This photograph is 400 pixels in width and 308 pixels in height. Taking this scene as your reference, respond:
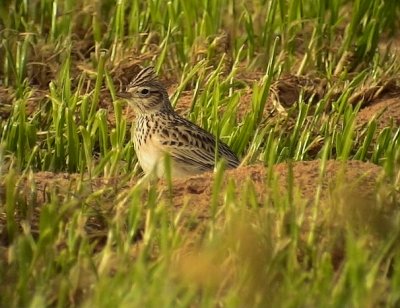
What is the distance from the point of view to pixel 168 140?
830 centimetres

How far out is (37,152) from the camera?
8266 mm

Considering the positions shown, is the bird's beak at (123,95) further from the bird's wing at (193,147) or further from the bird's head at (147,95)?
the bird's wing at (193,147)

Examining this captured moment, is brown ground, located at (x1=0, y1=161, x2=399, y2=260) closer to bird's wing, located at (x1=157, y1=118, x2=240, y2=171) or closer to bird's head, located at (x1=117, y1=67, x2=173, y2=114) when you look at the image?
bird's wing, located at (x1=157, y1=118, x2=240, y2=171)

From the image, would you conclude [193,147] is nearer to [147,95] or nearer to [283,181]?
[147,95]

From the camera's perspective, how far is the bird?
8.06m

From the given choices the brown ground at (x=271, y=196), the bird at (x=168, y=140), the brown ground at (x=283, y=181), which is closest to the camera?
the brown ground at (x=271, y=196)

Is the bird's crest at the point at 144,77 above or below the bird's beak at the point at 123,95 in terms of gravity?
above

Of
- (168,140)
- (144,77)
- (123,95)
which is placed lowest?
(168,140)

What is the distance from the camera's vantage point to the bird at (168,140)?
806 cm

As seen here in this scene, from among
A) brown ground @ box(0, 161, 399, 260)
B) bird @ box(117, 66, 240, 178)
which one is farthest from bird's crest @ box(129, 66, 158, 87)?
brown ground @ box(0, 161, 399, 260)

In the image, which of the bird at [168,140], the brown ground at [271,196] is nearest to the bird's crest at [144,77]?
the bird at [168,140]

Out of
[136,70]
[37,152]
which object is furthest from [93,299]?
[136,70]

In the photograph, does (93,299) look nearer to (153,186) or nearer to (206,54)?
(153,186)

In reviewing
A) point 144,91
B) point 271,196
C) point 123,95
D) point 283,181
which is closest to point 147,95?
point 144,91
